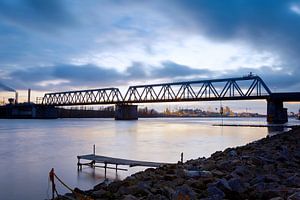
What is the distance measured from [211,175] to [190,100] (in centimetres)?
10921

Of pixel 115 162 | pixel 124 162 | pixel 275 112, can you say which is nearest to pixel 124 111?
pixel 275 112

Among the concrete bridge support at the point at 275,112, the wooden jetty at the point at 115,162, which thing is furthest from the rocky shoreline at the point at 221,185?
the concrete bridge support at the point at 275,112

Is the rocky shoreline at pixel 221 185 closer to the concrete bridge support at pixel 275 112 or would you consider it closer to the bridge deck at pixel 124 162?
the bridge deck at pixel 124 162

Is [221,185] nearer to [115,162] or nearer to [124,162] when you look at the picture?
[124,162]

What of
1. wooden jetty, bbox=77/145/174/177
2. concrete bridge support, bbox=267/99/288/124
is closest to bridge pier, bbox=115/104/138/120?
concrete bridge support, bbox=267/99/288/124

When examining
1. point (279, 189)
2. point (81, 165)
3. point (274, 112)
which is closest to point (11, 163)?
point (81, 165)

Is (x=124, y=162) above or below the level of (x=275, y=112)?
below

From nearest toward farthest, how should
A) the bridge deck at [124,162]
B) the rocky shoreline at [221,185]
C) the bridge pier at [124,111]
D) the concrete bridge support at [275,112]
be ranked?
the rocky shoreline at [221,185], the bridge deck at [124,162], the concrete bridge support at [275,112], the bridge pier at [124,111]

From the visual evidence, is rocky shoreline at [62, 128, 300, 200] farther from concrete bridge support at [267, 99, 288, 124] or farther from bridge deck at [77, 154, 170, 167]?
concrete bridge support at [267, 99, 288, 124]

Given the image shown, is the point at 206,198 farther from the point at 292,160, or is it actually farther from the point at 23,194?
the point at 23,194

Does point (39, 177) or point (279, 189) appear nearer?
point (279, 189)

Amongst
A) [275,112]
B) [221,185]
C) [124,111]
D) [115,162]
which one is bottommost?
[115,162]

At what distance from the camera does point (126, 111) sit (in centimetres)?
16950

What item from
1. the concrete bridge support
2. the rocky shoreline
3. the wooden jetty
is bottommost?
the wooden jetty
